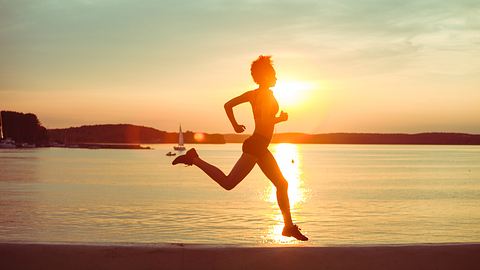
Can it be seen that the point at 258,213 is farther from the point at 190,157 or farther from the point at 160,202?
the point at 190,157

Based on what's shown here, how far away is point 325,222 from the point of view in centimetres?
3750

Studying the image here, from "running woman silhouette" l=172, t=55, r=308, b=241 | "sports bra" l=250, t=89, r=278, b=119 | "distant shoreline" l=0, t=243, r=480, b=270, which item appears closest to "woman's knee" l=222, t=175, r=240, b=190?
"running woman silhouette" l=172, t=55, r=308, b=241

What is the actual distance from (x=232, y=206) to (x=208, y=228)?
14.5 meters

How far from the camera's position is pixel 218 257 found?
19.6 feet

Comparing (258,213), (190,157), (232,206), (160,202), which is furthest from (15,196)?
(190,157)

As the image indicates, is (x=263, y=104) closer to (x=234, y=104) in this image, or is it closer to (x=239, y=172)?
(x=234, y=104)

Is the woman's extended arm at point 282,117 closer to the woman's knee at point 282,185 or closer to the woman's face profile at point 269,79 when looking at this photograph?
the woman's face profile at point 269,79

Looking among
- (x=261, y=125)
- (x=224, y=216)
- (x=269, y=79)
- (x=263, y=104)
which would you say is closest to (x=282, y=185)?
(x=261, y=125)

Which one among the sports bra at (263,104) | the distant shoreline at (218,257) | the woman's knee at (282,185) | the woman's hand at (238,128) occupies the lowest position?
the distant shoreline at (218,257)

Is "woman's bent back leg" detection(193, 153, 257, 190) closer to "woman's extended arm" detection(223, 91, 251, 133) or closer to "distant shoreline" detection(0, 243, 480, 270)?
"woman's extended arm" detection(223, 91, 251, 133)

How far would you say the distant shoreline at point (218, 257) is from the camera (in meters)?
5.91

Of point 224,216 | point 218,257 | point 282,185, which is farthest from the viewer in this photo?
point 224,216

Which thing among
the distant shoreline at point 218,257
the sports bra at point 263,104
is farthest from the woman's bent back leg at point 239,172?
the distant shoreline at point 218,257

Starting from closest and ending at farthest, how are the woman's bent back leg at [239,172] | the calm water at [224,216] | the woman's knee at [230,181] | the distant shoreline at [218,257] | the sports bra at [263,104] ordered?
the distant shoreline at [218,257]
the sports bra at [263,104]
the woman's bent back leg at [239,172]
the woman's knee at [230,181]
the calm water at [224,216]
